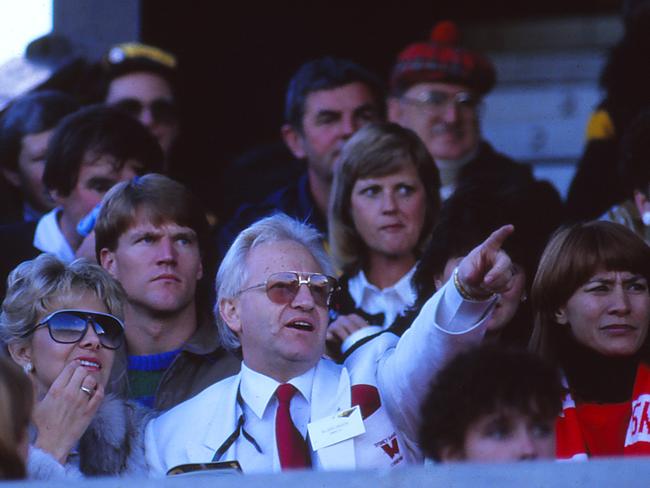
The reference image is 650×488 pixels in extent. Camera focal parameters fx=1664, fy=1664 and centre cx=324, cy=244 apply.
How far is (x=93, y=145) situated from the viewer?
6.18 meters

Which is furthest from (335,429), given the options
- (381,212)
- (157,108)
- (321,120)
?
(157,108)

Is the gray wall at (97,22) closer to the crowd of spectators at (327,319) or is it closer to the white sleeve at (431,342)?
the crowd of spectators at (327,319)

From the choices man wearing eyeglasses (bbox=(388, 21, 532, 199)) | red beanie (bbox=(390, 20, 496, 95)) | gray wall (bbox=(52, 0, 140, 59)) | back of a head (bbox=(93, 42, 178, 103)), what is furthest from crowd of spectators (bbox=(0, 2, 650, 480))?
gray wall (bbox=(52, 0, 140, 59))

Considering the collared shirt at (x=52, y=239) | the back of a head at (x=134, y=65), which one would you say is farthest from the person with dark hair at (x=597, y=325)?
the back of a head at (x=134, y=65)

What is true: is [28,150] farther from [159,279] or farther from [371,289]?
[371,289]

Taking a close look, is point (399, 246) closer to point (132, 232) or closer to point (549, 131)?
point (132, 232)

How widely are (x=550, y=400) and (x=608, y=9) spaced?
6.15 meters

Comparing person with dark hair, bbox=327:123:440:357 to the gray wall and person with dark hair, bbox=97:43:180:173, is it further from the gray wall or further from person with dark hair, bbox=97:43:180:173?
the gray wall

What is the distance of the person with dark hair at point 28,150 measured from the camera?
686cm

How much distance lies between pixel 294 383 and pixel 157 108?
262cm

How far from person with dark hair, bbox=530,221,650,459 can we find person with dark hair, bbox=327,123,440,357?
88 cm

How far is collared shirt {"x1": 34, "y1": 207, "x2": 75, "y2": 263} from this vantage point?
609cm

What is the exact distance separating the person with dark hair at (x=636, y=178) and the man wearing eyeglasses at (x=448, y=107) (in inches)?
26.4

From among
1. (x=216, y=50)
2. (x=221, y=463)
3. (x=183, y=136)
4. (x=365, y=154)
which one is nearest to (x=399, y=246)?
(x=365, y=154)
